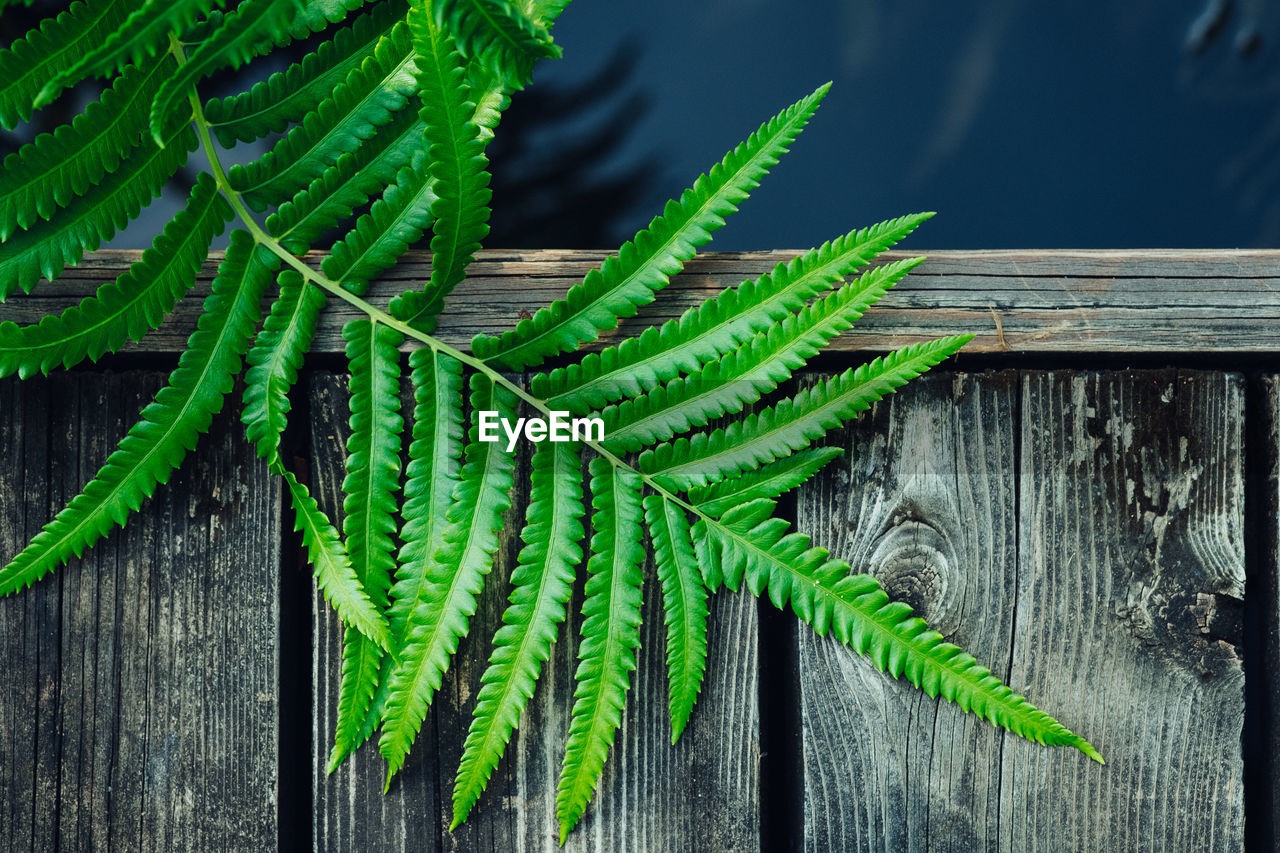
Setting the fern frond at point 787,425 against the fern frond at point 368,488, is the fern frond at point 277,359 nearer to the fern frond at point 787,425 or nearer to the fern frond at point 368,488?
the fern frond at point 368,488

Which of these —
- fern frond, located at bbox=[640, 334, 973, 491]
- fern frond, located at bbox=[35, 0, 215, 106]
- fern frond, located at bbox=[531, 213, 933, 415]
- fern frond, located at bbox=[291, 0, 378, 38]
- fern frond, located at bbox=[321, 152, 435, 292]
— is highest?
fern frond, located at bbox=[291, 0, 378, 38]

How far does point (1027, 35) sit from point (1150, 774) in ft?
4.48

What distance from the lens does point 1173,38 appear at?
1.51m

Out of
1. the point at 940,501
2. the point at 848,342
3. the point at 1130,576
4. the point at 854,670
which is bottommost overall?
the point at 854,670

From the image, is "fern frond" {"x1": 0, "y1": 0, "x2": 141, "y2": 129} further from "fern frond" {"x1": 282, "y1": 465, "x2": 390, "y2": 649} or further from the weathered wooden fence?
"fern frond" {"x1": 282, "y1": 465, "x2": 390, "y2": 649}

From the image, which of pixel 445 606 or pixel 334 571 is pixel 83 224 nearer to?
pixel 334 571

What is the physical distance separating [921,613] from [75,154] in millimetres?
1481

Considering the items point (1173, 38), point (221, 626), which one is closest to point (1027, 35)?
point (1173, 38)

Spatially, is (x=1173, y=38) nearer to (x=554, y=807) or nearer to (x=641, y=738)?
(x=641, y=738)

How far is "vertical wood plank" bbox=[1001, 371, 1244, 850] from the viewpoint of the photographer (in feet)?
4.31

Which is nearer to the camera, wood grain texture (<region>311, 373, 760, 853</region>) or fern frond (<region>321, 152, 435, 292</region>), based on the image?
fern frond (<region>321, 152, 435, 292</region>)

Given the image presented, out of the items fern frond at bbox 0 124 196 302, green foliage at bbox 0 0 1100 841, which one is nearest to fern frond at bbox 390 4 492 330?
green foliage at bbox 0 0 1100 841

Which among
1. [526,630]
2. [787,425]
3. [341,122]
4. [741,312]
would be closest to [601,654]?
[526,630]

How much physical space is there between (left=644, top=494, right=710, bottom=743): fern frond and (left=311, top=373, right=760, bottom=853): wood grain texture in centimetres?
8
